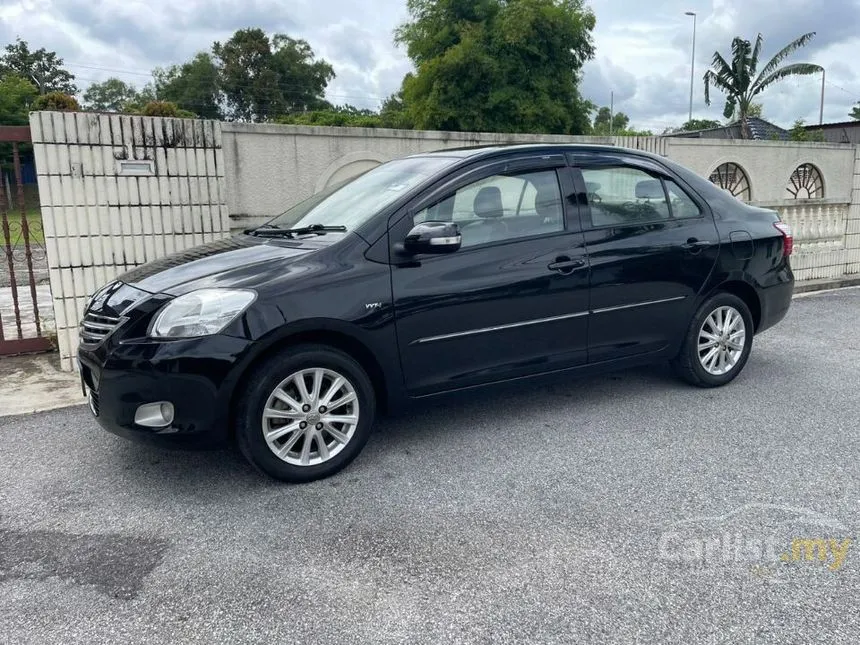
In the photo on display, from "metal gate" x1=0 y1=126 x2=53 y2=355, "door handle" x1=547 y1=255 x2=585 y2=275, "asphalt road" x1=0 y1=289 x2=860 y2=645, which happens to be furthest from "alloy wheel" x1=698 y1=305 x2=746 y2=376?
"metal gate" x1=0 y1=126 x2=53 y2=355

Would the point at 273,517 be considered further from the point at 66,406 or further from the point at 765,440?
the point at 765,440

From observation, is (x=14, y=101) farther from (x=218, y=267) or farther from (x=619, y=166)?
(x=619, y=166)

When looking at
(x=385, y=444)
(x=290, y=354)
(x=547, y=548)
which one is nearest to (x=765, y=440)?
(x=547, y=548)

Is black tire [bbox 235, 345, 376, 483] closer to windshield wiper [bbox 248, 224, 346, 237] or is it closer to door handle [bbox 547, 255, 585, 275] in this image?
windshield wiper [bbox 248, 224, 346, 237]

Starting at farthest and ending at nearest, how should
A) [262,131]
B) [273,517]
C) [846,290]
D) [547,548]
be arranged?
[846,290]
[262,131]
[273,517]
[547,548]

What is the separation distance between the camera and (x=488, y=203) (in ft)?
13.7

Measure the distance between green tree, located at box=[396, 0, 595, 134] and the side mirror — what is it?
2736 cm

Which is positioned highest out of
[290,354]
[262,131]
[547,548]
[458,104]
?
[458,104]

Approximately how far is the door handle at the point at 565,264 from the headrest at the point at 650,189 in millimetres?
803

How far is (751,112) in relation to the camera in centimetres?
4028

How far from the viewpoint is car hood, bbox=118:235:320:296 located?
138 inches

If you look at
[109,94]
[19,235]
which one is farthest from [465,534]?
[109,94]

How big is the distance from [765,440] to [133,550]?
340 cm

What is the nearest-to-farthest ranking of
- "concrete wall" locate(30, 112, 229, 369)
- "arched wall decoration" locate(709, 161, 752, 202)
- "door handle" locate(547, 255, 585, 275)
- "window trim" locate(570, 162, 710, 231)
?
"door handle" locate(547, 255, 585, 275), "window trim" locate(570, 162, 710, 231), "concrete wall" locate(30, 112, 229, 369), "arched wall decoration" locate(709, 161, 752, 202)
